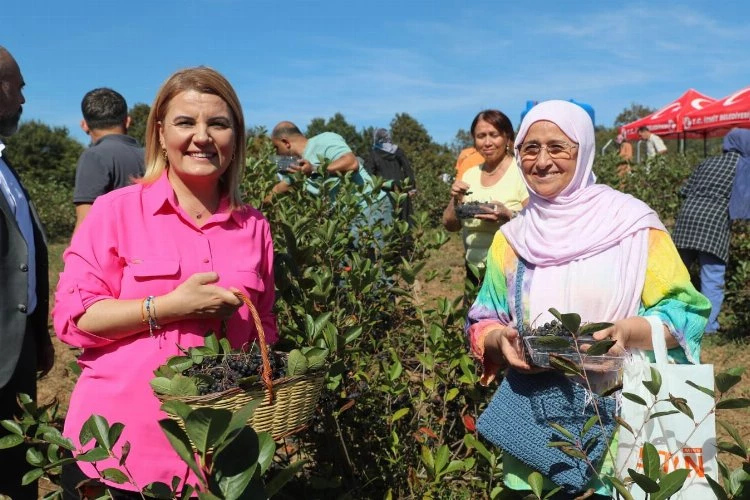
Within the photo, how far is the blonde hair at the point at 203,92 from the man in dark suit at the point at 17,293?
1.87 feet

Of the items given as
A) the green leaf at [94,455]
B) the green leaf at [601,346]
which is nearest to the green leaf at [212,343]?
the green leaf at [94,455]

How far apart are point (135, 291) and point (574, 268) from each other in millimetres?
1097

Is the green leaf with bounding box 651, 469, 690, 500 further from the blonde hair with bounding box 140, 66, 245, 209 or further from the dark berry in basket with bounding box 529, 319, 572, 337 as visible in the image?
the blonde hair with bounding box 140, 66, 245, 209

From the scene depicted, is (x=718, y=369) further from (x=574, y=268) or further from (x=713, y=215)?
(x=574, y=268)

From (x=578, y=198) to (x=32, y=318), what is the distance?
6.00ft

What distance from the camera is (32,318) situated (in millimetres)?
2422

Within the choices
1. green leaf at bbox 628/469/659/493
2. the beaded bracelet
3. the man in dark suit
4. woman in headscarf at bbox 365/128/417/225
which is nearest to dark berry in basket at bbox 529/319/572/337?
green leaf at bbox 628/469/659/493

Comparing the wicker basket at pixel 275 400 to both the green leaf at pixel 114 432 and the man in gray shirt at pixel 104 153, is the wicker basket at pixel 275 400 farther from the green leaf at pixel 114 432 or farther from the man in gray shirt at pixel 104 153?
the man in gray shirt at pixel 104 153

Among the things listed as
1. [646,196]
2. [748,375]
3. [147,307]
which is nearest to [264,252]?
[147,307]

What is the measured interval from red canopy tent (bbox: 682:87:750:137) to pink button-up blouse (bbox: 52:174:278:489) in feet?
50.5

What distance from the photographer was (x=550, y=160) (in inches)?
74.7

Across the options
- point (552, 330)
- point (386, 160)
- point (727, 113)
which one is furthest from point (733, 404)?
point (727, 113)

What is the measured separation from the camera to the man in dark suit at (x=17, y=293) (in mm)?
2129

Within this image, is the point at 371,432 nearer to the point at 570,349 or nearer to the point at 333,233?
the point at 333,233
